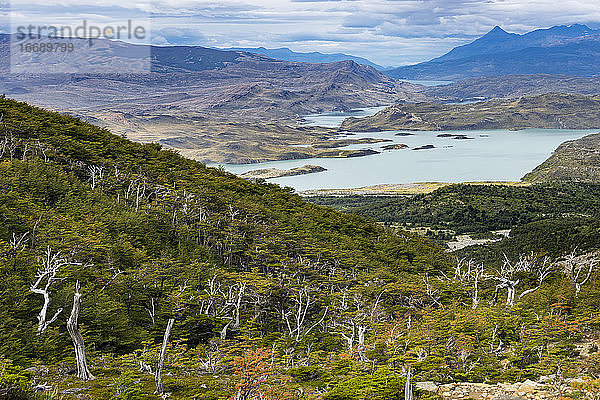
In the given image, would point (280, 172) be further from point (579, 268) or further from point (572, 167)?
point (579, 268)

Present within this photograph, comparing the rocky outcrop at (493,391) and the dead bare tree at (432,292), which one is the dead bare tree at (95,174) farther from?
the rocky outcrop at (493,391)

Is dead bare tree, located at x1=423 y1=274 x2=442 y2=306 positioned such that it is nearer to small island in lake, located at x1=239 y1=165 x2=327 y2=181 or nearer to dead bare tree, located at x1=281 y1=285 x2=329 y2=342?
dead bare tree, located at x1=281 y1=285 x2=329 y2=342

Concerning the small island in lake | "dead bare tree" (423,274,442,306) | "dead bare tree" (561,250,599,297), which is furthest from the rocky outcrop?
the small island in lake

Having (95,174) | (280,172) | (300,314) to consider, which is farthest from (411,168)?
(300,314)

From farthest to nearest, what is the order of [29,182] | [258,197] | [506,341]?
[258,197]
[29,182]
[506,341]

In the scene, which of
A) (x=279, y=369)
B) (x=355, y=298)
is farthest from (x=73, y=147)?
(x=279, y=369)

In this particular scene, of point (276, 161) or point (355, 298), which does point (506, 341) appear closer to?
point (355, 298)

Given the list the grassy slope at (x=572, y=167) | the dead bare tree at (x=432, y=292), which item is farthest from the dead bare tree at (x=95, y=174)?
the grassy slope at (x=572, y=167)
